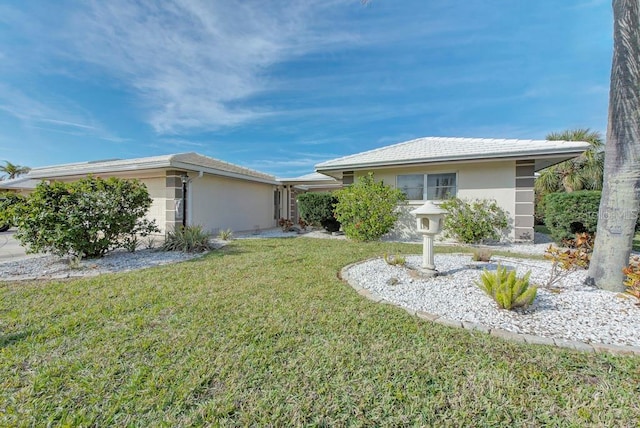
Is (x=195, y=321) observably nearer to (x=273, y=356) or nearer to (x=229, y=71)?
(x=273, y=356)

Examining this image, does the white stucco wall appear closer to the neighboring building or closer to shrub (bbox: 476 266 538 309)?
the neighboring building

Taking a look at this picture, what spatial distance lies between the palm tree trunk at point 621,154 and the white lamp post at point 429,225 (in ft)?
8.25

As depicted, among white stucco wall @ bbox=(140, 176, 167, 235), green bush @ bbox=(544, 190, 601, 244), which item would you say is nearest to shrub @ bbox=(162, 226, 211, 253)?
white stucco wall @ bbox=(140, 176, 167, 235)

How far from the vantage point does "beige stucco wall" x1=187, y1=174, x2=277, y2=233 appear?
11563 millimetres

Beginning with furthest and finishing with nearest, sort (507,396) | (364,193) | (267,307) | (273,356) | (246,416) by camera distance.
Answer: (364,193) → (267,307) → (273,356) → (507,396) → (246,416)

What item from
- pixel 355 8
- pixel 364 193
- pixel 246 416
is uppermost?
pixel 355 8

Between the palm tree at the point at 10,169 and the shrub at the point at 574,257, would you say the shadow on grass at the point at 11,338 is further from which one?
the palm tree at the point at 10,169

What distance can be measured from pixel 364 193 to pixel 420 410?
8.16 m

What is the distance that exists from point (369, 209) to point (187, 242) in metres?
6.40

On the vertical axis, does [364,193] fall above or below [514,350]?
above

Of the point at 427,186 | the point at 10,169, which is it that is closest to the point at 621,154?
the point at 427,186

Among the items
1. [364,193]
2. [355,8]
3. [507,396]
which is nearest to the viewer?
[507,396]

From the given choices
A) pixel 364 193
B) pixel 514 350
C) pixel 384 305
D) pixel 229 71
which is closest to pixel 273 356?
pixel 384 305

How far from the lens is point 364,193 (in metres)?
9.68
